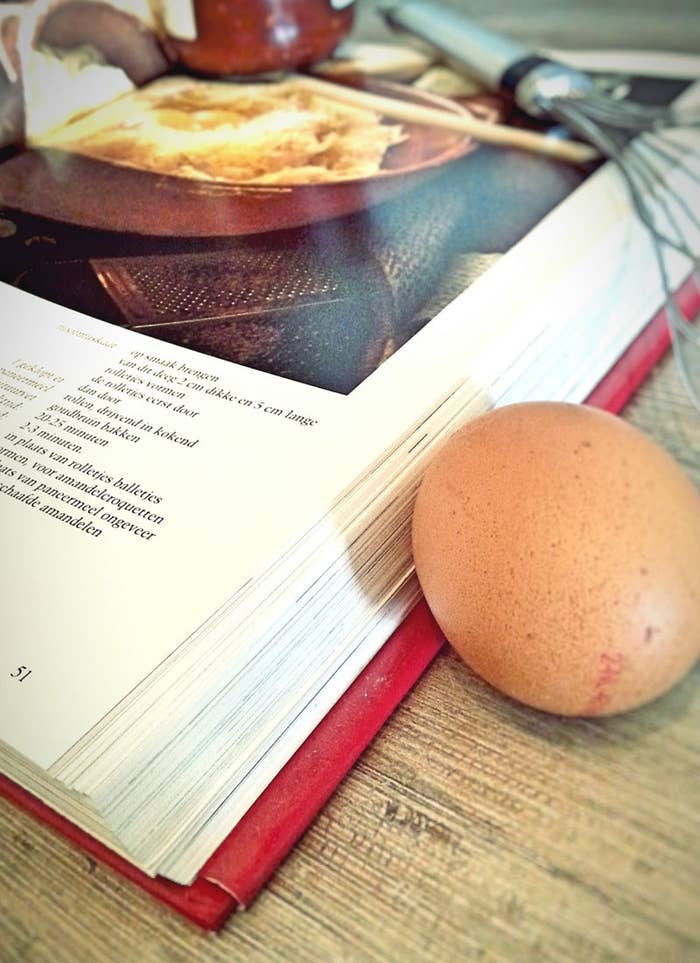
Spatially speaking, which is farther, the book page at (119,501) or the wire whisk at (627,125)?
the wire whisk at (627,125)

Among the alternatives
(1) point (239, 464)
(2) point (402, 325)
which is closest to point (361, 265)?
(2) point (402, 325)

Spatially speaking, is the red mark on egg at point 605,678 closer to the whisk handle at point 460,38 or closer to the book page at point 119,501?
the book page at point 119,501

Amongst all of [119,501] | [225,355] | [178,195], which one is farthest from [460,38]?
[119,501]

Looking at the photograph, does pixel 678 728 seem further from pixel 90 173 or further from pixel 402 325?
pixel 90 173

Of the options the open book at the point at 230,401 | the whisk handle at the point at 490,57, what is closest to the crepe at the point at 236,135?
the open book at the point at 230,401

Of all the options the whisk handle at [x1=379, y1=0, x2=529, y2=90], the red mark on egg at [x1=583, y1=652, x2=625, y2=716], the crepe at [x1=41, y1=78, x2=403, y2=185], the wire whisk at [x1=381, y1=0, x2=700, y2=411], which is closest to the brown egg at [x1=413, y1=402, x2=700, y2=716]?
the red mark on egg at [x1=583, y1=652, x2=625, y2=716]

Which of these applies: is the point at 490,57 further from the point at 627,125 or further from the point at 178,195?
the point at 178,195
